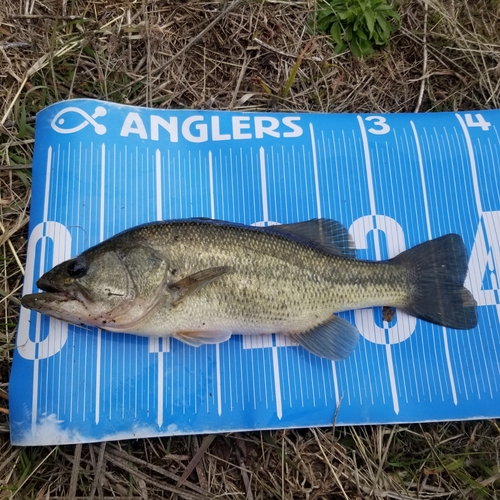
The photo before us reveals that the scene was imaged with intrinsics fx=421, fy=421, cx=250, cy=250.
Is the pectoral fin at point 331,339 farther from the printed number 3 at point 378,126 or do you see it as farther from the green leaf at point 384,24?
the green leaf at point 384,24

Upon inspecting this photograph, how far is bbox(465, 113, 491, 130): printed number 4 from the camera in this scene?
3.17m

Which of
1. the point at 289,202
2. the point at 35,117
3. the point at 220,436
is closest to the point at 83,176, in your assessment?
the point at 35,117

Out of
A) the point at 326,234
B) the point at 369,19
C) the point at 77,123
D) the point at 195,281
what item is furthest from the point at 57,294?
the point at 369,19

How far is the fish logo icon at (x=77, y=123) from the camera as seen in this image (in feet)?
9.67

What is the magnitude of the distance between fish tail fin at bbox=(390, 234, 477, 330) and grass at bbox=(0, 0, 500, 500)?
731mm

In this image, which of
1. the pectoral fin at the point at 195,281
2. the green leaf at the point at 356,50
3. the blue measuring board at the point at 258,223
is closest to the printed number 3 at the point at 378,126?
the blue measuring board at the point at 258,223

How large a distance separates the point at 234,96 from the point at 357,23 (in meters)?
1.13

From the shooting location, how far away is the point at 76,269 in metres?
2.32

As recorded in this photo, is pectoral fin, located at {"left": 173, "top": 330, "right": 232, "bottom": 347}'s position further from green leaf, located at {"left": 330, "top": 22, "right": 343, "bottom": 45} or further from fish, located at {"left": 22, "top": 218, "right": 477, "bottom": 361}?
green leaf, located at {"left": 330, "top": 22, "right": 343, "bottom": 45}

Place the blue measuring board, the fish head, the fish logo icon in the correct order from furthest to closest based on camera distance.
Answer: the fish logo icon, the blue measuring board, the fish head

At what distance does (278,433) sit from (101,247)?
5.20 feet

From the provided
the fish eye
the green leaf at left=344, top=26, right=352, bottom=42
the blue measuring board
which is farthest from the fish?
the green leaf at left=344, top=26, right=352, bottom=42

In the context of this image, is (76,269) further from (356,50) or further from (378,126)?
(356,50)

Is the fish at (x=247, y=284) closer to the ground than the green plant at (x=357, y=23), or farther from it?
closer to the ground
